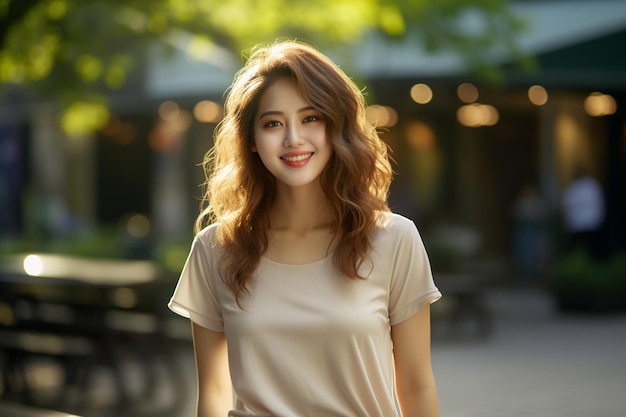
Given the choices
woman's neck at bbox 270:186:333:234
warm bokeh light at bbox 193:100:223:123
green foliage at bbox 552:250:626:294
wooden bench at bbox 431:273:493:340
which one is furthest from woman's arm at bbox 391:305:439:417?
warm bokeh light at bbox 193:100:223:123

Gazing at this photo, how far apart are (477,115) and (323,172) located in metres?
22.3

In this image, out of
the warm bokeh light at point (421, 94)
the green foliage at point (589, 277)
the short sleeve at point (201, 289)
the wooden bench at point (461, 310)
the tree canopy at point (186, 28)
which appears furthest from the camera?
the warm bokeh light at point (421, 94)

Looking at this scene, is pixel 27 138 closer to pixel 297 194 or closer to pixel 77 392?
pixel 77 392

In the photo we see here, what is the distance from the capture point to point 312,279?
3023mm

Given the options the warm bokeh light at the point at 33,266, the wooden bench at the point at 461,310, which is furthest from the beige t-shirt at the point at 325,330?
the wooden bench at the point at 461,310

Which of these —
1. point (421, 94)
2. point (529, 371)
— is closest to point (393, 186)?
point (421, 94)

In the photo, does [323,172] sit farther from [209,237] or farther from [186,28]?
[186,28]

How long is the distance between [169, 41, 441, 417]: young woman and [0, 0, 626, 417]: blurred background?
101 cm

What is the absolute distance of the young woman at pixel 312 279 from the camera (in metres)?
2.95

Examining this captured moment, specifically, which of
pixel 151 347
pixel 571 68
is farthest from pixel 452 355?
pixel 571 68

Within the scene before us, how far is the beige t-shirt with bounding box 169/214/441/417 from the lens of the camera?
2.94m

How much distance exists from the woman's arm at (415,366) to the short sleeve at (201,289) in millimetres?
509

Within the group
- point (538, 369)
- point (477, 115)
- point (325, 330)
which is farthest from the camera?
point (477, 115)

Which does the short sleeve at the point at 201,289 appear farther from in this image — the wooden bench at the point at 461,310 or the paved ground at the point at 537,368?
the wooden bench at the point at 461,310
